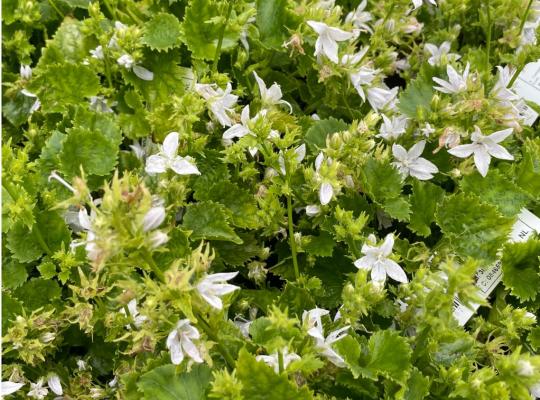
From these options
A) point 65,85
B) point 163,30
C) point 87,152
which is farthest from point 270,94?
point 65,85

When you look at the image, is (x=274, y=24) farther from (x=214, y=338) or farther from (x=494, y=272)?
(x=214, y=338)

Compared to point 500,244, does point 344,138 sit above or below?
above

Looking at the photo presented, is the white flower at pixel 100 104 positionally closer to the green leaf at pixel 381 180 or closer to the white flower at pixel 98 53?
the white flower at pixel 98 53

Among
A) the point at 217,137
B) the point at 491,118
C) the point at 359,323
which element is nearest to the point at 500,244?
the point at 491,118

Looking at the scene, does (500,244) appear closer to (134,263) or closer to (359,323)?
(359,323)

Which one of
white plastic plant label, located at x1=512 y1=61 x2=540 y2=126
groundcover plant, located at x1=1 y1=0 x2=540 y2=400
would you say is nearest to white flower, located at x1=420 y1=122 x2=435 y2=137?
groundcover plant, located at x1=1 y1=0 x2=540 y2=400

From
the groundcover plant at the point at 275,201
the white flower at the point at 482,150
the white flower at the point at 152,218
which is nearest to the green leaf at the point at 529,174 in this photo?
the groundcover plant at the point at 275,201
